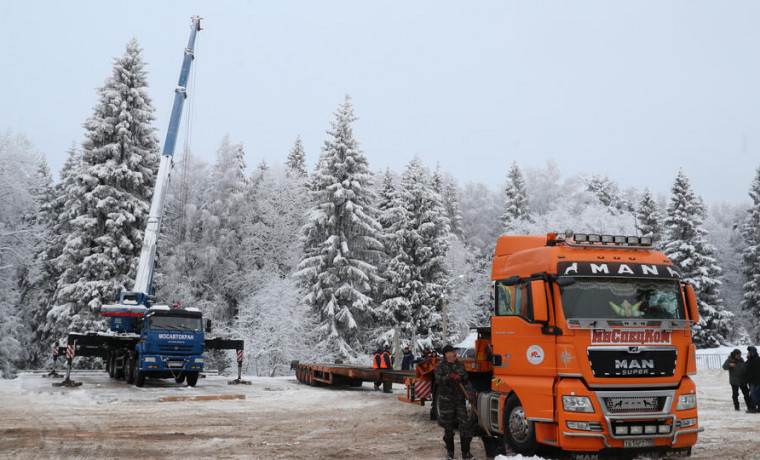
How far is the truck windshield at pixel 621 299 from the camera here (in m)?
9.33

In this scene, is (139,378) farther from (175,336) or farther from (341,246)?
(341,246)

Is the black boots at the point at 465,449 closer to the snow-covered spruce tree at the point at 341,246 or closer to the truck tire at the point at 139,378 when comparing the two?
the truck tire at the point at 139,378

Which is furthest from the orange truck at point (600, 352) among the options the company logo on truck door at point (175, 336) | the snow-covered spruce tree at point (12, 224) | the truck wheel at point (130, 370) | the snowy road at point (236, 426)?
the snow-covered spruce tree at point (12, 224)

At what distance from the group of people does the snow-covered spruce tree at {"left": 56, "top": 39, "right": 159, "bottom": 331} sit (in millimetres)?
29143

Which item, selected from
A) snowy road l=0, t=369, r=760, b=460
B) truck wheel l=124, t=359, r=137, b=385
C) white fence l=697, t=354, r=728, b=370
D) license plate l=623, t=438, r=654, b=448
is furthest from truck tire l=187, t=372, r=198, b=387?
white fence l=697, t=354, r=728, b=370

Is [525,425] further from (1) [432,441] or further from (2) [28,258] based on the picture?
(2) [28,258]

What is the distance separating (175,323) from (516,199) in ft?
152

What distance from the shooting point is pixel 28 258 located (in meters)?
36.6

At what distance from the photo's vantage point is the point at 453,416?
32.1ft

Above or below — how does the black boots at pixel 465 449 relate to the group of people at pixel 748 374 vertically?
below

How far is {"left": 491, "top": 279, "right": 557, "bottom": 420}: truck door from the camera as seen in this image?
9281mm

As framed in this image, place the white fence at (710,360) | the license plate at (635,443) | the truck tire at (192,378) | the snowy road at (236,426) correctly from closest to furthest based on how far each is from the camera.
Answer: the license plate at (635,443)
the snowy road at (236,426)
the truck tire at (192,378)
the white fence at (710,360)

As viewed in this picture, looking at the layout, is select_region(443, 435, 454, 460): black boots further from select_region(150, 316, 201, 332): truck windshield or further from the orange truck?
select_region(150, 316, 201, 332): truck windshield

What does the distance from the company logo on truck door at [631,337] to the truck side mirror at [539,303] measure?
71cm
